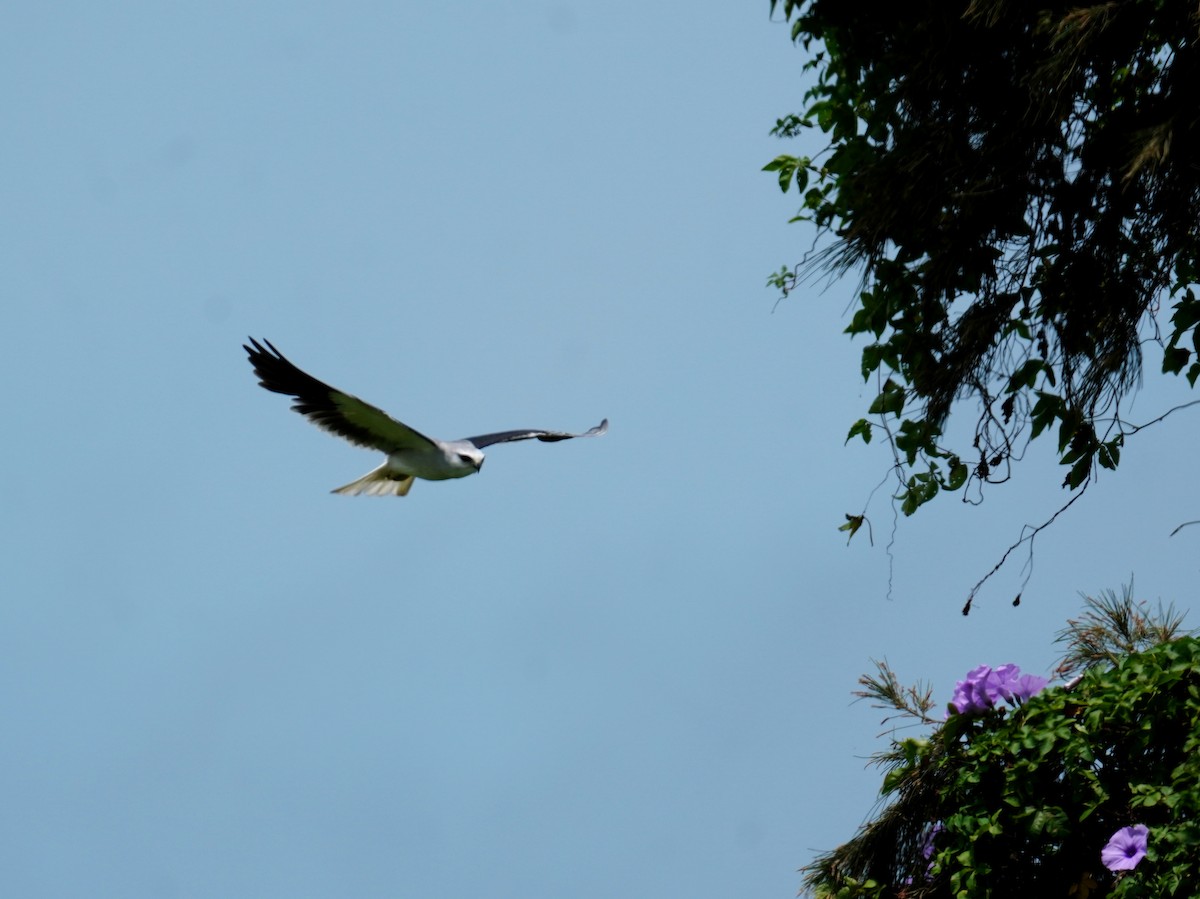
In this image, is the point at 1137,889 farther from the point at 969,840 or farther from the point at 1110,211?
the point at 1110,211

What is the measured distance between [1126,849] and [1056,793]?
313 millimetres

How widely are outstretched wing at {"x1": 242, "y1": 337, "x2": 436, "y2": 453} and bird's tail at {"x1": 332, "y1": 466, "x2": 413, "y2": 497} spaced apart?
432mm

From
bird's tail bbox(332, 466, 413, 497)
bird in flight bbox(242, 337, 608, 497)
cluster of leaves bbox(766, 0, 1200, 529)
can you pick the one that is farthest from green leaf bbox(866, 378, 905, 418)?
bird's tail bbox(332, 466, 413, 497)

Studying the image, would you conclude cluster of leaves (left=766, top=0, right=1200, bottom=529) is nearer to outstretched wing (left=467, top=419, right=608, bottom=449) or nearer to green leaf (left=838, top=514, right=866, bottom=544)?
green leaf (left=838, top=514, right=866, bottom=544)

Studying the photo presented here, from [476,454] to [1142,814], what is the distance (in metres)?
3.91

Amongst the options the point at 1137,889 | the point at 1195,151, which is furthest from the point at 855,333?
the point at 1137,889

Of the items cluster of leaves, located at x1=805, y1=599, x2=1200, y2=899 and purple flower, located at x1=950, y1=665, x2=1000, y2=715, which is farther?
purple flower, located at x1=950, y1=665, x2=1000, y2=715

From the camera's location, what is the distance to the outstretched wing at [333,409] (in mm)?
6371

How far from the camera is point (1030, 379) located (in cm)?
482

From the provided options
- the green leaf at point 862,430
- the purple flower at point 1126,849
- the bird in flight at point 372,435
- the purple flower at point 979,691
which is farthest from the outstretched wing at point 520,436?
the purple flower at point 1126,849

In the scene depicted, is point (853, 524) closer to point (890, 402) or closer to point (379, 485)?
point (890, 402)

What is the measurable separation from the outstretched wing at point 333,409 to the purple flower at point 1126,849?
12.6 ft

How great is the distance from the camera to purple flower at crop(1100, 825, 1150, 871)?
3.81m

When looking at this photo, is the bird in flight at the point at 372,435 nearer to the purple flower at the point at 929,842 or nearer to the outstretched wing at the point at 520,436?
the outstretched wing at the point at 520,436
